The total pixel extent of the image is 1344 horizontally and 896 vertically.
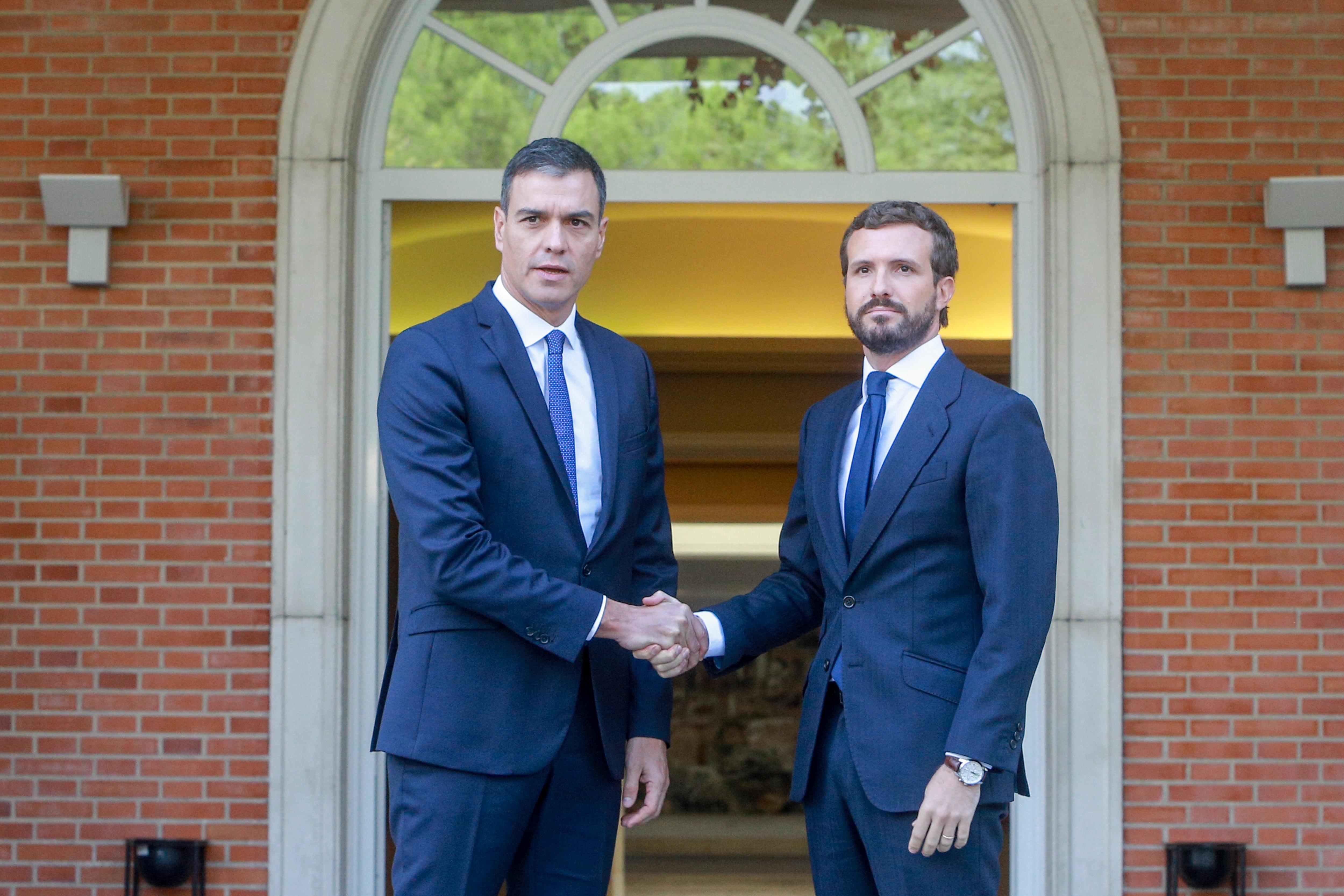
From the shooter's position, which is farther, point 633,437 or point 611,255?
point 611,255

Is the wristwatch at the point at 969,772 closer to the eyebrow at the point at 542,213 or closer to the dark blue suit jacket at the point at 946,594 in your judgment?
the dark blue suit jacket at the point at 946,594

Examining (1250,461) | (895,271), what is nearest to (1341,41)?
(1250,461)

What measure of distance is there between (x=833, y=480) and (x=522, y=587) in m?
0.64

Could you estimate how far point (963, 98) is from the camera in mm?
4070

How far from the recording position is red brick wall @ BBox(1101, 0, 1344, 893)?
3750mm

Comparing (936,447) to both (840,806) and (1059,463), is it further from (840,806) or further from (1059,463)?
(1059,463)

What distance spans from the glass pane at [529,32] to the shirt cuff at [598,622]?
88.9 inches

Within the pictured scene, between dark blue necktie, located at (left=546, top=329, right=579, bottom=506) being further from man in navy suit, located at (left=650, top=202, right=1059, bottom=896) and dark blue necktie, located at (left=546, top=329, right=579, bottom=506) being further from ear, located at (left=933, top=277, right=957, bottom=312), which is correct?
ear, located at (left=933, top=277, right=957, bottom=312)

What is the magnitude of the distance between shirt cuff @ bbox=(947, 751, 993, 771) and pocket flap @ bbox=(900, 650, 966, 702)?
111 millimetres

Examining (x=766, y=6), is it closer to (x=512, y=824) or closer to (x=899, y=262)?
(x=899, y=262)

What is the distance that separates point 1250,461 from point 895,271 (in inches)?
75.0

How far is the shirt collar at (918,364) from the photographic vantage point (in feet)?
7.96

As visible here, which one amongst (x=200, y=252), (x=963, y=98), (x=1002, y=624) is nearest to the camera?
(x=1002, y=624)


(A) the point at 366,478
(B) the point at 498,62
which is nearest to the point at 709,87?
(B) the point at 498,62
